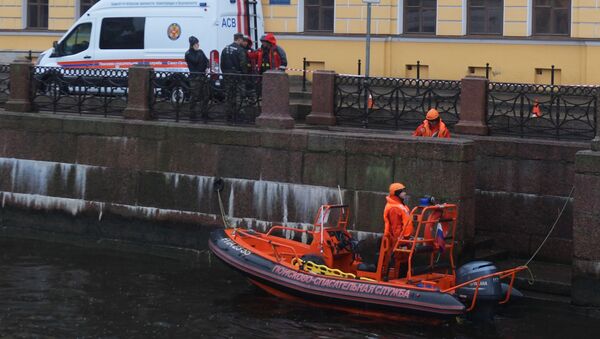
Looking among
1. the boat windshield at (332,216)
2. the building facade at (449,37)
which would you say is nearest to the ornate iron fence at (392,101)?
the boat windshield at (332,216)

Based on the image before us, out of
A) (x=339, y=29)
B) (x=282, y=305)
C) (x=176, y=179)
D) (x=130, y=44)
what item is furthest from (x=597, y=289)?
(x=339, y=29)

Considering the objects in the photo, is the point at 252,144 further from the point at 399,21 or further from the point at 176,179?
the point at 399,21

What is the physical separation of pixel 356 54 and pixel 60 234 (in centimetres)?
1091

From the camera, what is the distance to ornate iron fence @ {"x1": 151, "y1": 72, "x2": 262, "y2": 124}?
1823cm

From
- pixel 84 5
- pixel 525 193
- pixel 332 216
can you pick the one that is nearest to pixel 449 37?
pixel 84 5

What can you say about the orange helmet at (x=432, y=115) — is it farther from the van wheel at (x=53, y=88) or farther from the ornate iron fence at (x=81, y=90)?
the van wheel at (x=53, y=88)

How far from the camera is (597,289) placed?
14758mm

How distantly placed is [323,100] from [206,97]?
1.72 m

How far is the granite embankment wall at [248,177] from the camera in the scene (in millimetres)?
16328

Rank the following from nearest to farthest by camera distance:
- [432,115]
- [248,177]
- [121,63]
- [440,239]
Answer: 1. [440,239]
2. [432,115]
3. [248,177]
4. [121,63]

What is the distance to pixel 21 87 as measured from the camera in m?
19.8

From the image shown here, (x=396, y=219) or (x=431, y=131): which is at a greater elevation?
(x=431, y=131)

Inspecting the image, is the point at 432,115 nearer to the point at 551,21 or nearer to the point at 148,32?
the point at 148,32

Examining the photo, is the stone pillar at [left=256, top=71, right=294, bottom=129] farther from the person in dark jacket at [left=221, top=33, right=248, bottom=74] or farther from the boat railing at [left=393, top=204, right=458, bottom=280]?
the boat railing at [left=393, top=204, right=458, bottom=280]
